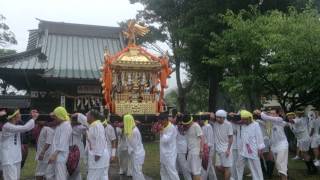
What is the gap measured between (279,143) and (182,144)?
92.5 inches

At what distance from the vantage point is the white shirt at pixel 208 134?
10.5 m

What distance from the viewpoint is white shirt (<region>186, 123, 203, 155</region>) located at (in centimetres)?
977

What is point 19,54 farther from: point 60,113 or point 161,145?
point 161,145

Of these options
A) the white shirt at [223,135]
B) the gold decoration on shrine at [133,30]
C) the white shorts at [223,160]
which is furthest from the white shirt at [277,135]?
A: the gold decoration on shrine at [133,30]

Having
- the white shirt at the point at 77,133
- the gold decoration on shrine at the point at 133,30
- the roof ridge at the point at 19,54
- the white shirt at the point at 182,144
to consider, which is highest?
the gold decoration on shrine at the point at 133,30

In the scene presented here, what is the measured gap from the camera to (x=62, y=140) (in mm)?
8672

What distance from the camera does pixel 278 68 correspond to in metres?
14.3

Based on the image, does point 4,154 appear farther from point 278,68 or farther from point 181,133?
point 278,68

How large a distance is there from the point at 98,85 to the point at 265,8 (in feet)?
27.9

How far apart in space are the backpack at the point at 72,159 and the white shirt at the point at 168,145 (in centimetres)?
180

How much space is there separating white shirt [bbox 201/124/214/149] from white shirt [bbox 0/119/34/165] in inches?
158

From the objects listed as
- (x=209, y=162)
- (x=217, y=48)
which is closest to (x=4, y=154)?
(x=209, y=162)

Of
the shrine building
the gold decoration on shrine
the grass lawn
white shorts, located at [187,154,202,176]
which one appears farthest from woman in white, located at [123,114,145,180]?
the gold decoration on shrine

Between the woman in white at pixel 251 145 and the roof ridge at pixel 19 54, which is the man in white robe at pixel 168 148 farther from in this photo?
the roof ridge at pixel 19 54
